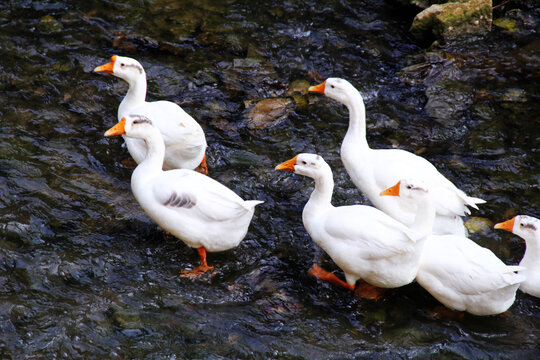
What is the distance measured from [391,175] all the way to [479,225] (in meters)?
1.25

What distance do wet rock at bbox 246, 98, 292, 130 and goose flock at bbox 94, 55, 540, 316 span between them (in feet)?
4.31

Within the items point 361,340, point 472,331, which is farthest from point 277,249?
point 472,331

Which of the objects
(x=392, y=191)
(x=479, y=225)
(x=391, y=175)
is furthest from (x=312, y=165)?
(x=479, y=225)

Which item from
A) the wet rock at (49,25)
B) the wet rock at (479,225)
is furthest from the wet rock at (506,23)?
the wet rock at (49,25)

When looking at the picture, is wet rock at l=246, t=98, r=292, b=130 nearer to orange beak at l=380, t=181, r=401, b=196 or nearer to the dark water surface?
the dark water surface

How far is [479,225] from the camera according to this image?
6.65 metres

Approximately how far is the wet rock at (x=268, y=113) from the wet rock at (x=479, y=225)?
2.75 meters

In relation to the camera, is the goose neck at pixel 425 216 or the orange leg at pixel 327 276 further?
the orange leg at pixel 327 276

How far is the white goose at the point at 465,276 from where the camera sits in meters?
5.35

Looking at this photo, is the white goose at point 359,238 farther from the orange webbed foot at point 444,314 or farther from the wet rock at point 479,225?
the wet rock at point 479,225

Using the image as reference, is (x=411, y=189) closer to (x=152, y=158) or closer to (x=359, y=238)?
(x=359, y=238)

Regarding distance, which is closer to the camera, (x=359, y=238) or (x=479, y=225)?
(x=359, y=238)

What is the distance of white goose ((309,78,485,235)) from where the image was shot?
608 centimetres

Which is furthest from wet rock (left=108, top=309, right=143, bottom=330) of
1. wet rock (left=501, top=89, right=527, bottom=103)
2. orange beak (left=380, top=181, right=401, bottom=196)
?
wet rock (left=501, top=89, right=527, bottom=103)
